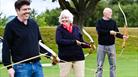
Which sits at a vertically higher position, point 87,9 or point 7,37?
point 7,37

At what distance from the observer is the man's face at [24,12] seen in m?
7.23

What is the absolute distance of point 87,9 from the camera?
3259 centimetres

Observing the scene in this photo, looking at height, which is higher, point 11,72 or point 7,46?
point 7,46

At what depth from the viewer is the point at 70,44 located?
31.1 ft

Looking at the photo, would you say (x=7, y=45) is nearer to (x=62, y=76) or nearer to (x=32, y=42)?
(x=32, y=42)

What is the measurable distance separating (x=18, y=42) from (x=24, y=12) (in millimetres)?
405

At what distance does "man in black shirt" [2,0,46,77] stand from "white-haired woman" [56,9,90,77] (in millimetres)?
2065

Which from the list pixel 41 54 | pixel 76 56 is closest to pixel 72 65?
pixel 76 56

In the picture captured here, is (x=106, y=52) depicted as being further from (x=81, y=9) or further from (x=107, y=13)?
(x=81, y=9)

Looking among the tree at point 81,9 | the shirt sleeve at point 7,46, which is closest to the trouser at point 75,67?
the shirt sleeve at point 7,46

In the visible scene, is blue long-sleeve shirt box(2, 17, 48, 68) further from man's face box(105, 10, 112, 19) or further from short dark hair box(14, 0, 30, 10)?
man's face box(105, 10, 112, 19)

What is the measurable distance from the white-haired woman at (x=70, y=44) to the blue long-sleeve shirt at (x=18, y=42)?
212 centimetres

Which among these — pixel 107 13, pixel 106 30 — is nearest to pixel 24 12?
pixel 107 13

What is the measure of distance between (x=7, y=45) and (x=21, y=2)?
0.59 meters
